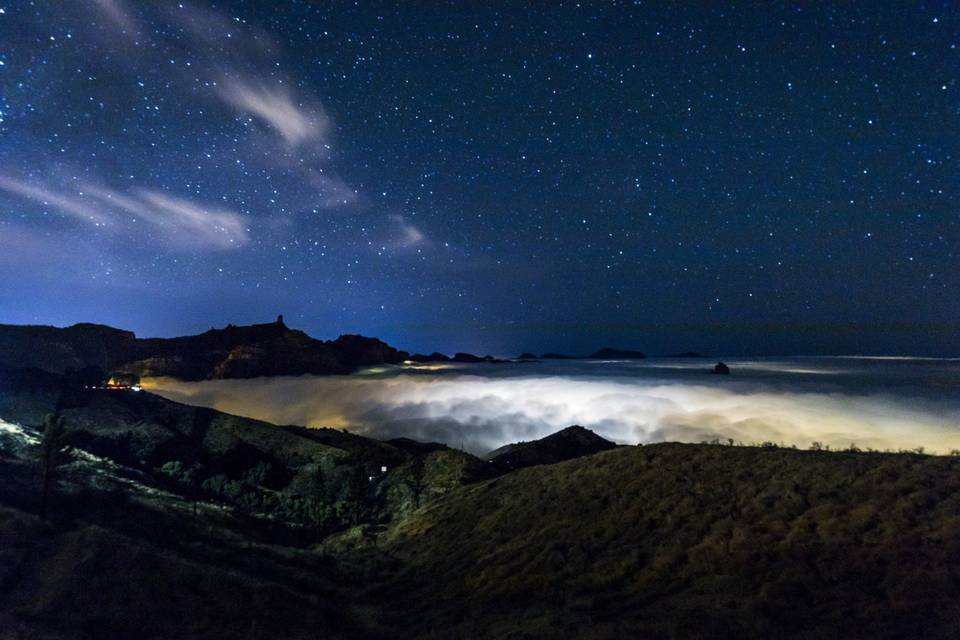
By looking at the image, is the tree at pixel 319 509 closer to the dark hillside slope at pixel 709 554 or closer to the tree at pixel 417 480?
the tree at pixel 417 480

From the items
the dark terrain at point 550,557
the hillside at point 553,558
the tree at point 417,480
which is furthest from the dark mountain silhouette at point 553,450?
the dark terrain at point 550,557

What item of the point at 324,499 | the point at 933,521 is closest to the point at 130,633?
the point at 933,521

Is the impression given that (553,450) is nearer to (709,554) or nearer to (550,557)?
(550,557)

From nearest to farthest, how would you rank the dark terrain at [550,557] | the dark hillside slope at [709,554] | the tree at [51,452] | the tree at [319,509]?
the dark hillside slope at [709,554]
the dark terrain at [550,557]
the tree at [51,452]
the tree at [319,509]

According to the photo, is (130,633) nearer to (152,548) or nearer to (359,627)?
(152,548)

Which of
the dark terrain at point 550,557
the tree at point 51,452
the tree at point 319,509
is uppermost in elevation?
the tree at point 51,452

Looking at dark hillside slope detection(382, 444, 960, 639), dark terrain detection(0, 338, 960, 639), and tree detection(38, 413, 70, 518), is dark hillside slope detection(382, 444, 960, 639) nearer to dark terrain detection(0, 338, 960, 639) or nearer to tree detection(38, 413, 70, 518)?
dark terrain detection(0, 338, 960, 639)

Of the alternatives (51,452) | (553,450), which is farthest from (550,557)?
(553,450)

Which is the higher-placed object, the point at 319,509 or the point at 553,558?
the point at 553,558
